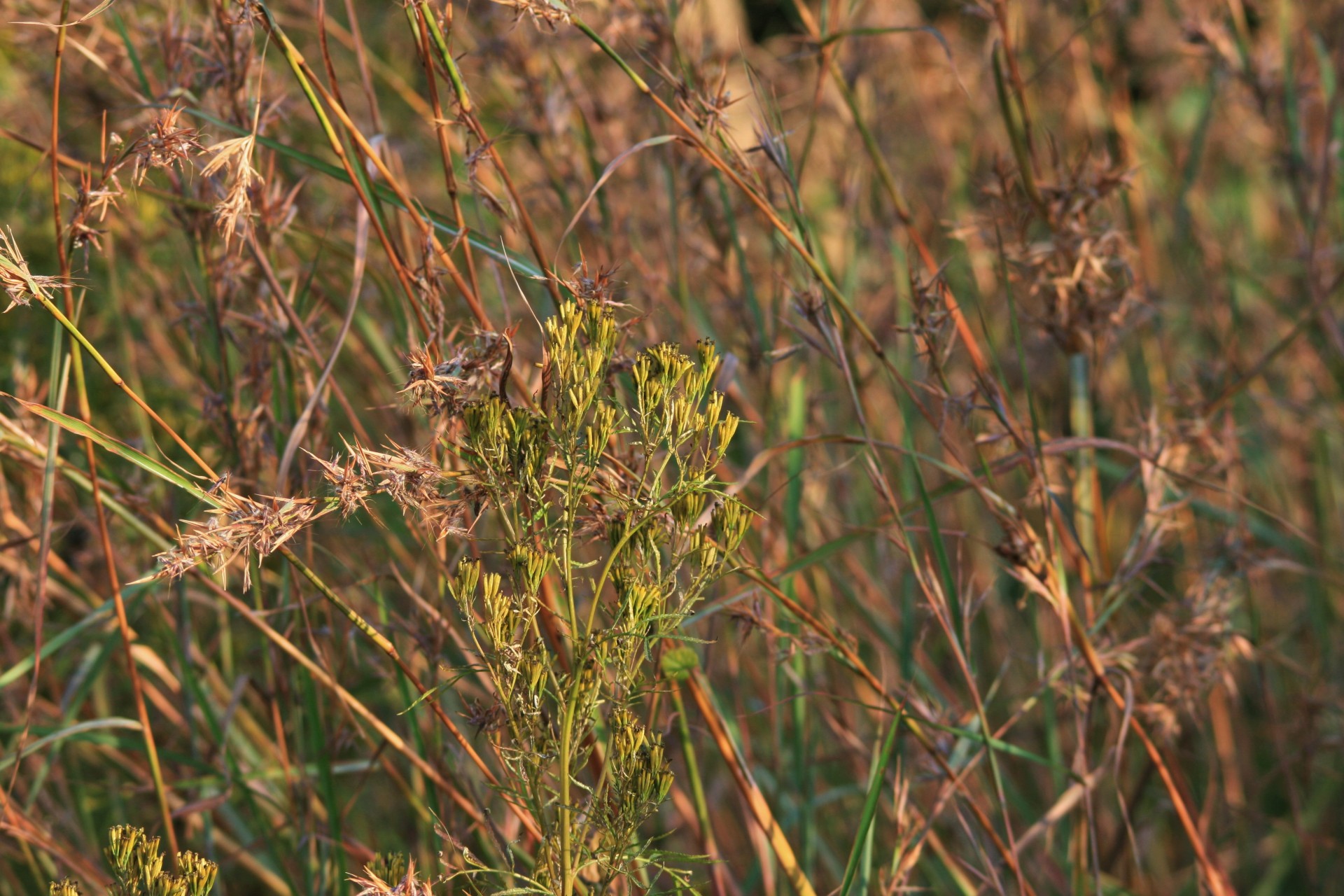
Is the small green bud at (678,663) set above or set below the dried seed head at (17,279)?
below

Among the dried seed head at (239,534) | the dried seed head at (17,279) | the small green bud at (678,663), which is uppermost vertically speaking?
the dried seed head at (17,279)

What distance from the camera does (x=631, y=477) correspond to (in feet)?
2.07

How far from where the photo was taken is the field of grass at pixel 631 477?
0.58m

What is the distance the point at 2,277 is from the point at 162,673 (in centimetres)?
58

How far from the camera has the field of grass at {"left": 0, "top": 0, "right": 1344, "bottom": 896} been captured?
58 cm

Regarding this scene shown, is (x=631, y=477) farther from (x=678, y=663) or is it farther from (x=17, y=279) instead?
(x=17, y=279)

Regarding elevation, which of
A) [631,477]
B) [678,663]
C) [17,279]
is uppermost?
[17,279]

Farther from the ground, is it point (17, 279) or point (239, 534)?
point (17, 279)

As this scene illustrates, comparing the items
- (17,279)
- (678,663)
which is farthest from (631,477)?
(17,279)

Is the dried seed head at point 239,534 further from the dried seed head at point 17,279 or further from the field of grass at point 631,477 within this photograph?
the dried seed head at point 17,279

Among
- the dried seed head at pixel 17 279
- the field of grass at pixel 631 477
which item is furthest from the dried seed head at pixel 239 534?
the dried seed head at pixel 17 279

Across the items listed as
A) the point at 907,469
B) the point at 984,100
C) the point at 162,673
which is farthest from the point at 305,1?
the point at 984,100

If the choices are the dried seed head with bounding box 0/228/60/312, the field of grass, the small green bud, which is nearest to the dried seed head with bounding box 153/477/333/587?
the field of grass

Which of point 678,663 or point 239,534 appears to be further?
point 678,663
